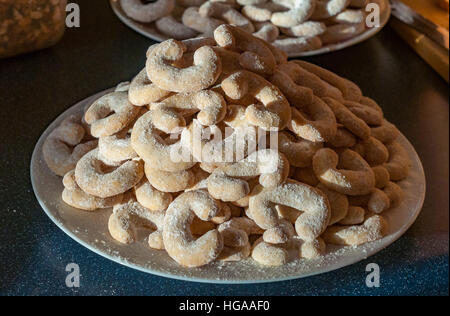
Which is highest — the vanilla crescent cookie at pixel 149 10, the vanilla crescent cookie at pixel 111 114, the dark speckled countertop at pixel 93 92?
the vanilla crescent cookie at pixel 111 114

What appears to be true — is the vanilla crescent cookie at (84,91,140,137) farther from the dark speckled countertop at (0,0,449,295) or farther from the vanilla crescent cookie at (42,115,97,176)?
the dark speckled countertop at (0,0,449,295)

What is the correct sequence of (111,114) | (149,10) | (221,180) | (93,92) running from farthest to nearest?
(149,10), (93,92), (111,114), (221,180)

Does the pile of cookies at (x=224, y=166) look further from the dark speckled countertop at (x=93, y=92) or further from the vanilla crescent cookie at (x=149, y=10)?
the vanilla crescent cookie at (x=149, y=10)

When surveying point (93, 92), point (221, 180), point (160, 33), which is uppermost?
point (221, 180)

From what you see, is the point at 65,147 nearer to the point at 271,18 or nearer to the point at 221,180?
the point at 221,180

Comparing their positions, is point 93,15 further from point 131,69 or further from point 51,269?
point 51,269

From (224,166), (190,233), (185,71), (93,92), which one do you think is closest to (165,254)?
(190,233)

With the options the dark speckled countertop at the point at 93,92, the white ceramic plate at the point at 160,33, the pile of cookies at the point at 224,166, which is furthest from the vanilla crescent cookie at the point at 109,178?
the white ceramic plate at the point at 160,33

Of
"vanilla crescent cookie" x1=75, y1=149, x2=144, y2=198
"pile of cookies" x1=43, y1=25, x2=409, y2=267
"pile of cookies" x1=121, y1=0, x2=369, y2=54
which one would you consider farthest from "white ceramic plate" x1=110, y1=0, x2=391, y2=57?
"vanilla crescent cookie" x1=75, y1=149, x2=144, y2=198
